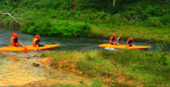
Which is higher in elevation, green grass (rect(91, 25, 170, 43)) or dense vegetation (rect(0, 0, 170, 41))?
dense vegetation (rect(0, 0, 170, 41))

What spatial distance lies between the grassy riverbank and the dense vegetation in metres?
11.4

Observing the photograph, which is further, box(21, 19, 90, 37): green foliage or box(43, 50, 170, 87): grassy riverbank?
box(21, 19, 90, 37): green foliage

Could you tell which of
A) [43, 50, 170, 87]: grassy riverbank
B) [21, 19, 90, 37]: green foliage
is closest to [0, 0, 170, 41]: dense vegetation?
[21, 19, 90, 37]: green foliage

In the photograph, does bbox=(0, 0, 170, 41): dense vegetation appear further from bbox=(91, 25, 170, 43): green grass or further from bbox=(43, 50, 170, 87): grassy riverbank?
bbox=(43, 50, 170, 87): grassy riverbank

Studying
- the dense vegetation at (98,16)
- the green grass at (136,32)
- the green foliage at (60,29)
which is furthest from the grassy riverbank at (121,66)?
the dense vegetation at (98,16)

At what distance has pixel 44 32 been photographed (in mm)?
24328

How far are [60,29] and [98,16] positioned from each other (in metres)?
6.34

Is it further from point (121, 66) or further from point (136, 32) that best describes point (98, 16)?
point (121, 66)

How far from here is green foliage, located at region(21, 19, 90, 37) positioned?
77.4 feet

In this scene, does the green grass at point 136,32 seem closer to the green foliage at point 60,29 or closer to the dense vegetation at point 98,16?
the dense vegetation at point 98,16

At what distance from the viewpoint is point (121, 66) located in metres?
10.1

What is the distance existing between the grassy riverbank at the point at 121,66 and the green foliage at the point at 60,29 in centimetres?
1131

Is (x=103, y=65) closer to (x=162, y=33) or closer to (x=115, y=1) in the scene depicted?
(x=162, y=33)

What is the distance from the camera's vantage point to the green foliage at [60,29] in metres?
23.6
